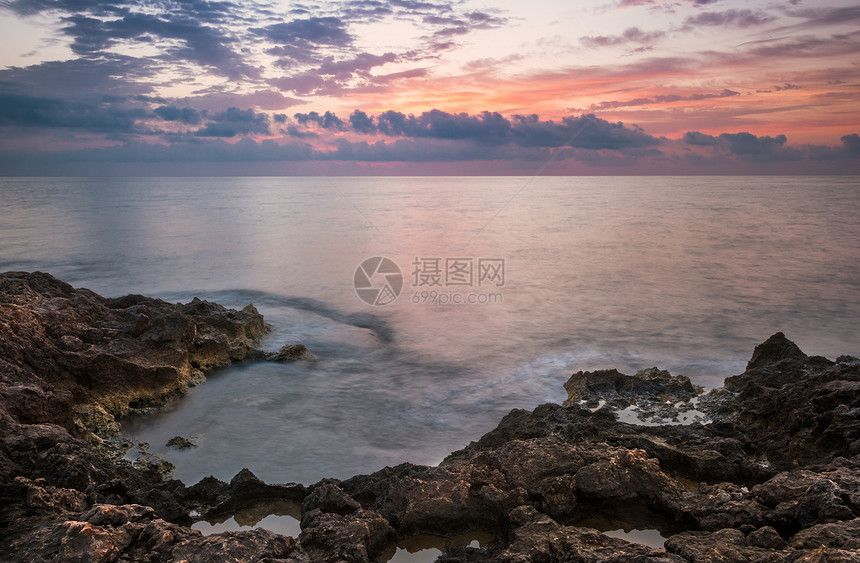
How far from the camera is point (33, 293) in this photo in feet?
22.7

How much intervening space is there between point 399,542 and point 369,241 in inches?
865

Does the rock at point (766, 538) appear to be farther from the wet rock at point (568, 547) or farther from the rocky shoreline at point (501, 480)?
the wet rock at point (568, 547)

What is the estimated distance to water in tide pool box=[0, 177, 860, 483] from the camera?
21.4ft

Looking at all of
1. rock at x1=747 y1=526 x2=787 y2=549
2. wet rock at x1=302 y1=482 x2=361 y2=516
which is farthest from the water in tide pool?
rock at x1=747 y1=526 x2=787 y2=549

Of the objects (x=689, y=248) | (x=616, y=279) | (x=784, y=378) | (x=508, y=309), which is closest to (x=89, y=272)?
(x=508, y=309)

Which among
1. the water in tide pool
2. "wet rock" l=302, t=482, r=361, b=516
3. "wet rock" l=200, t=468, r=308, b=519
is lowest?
the water in tide pool

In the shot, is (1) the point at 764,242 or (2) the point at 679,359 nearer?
(2) the point at 679,359

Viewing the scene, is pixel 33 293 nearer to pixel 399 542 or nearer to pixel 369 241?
pixel 399 542

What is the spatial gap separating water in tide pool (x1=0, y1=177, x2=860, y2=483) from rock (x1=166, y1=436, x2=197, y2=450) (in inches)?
4.4

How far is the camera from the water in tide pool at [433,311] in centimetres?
651

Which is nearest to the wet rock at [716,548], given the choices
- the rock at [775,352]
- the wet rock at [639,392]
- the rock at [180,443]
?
the wet rock at [639,392]

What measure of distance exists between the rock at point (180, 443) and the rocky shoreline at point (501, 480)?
540 millimetres

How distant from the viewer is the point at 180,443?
5.85 m

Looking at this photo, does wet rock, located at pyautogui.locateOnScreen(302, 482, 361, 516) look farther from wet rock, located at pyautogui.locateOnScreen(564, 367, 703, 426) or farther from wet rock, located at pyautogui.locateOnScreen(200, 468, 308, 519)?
wet rock, located at pyautogui.locateOnScreen(564, 367, 703, 426)
